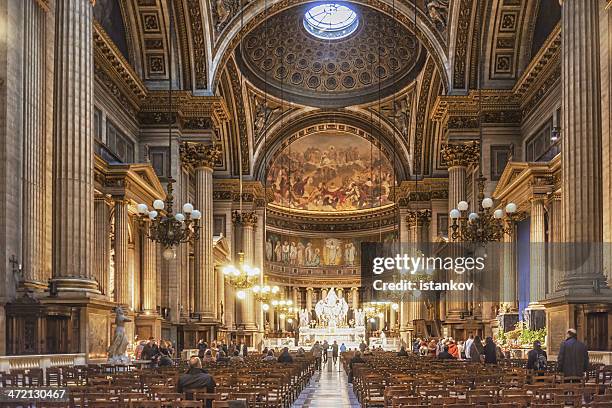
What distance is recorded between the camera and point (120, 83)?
2934 centimetres

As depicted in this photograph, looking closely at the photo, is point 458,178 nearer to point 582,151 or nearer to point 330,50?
point 330,50

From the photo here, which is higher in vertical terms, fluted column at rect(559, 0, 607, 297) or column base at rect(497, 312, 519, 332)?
fluted column at rect(559, 0, 607, 297)

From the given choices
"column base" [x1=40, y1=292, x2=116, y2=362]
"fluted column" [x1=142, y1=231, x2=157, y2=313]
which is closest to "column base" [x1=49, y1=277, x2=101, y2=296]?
"column base" [x1=40, y1=292, x2=116, y2=362]

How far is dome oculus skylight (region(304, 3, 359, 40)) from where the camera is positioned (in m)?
48.8

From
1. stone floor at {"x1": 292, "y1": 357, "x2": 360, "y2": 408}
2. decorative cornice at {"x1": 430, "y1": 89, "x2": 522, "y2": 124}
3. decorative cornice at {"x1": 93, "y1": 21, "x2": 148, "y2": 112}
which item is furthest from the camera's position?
decorative cornice at {"x1": 430, "y1": 89, "x2": 522, "y2": 124}

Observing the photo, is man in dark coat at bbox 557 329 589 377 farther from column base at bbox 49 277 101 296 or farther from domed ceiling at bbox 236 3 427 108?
domed ceiling at bbox 236 3 427 108

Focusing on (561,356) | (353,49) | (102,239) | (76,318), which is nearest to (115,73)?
(102,239)

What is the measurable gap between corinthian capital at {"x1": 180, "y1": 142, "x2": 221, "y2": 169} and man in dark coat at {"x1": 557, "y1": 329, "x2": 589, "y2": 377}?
65.6 feet

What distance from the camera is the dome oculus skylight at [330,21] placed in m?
48.8

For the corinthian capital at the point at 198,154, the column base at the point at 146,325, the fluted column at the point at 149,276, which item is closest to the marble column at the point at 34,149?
the column base at the point at 146,325

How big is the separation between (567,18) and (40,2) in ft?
34.7

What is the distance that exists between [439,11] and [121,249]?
15.6m

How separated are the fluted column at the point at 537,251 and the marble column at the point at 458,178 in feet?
20.9

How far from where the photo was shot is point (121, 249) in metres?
27.8
